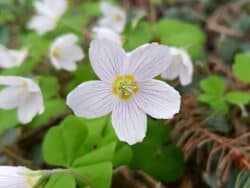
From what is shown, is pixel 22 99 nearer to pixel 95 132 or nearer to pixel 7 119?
pixel 7 119

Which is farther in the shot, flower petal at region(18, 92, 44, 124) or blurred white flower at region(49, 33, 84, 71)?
blurred white flower at region(49, 33, 84, 71)

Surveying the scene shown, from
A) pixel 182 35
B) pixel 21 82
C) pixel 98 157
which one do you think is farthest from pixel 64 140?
pixel 182 35

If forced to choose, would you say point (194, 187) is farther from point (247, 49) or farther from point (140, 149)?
point (247, 49)

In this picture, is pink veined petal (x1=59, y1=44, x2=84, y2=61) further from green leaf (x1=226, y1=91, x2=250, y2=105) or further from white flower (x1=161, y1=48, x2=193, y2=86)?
green leaf (x1=226, y1=91, x2=250, y2=105)

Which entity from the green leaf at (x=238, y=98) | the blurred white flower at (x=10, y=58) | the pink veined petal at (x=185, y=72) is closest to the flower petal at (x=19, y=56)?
the blurred white flower at (x=10, y=58)

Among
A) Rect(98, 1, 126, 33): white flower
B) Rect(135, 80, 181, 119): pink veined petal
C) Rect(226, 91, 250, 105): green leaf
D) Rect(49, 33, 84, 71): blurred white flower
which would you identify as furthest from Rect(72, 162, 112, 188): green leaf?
Rect(98, 1, 126, 33): white flower

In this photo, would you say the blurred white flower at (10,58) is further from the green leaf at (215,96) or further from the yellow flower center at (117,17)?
the green leaf at (215,96)
